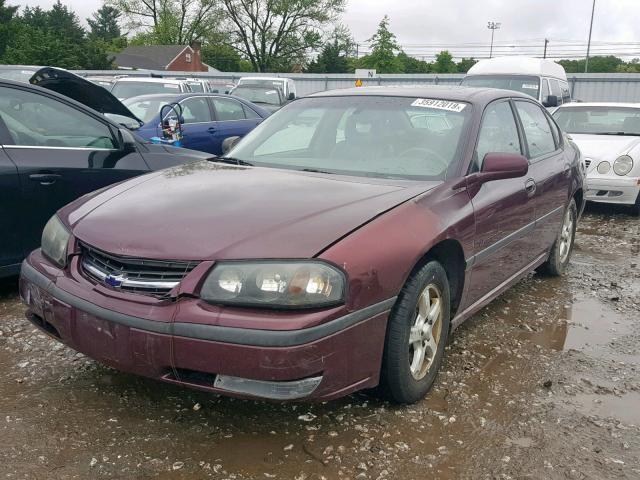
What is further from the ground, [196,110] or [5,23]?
[5,23]

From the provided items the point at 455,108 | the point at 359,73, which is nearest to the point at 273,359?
the point at 455,108

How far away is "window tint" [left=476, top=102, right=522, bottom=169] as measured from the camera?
12.2 feet

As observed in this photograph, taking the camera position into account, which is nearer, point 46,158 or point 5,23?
point 46,158

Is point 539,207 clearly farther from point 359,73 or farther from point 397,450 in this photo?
point 359,73

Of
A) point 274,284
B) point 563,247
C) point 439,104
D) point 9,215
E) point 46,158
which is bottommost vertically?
point 563,247

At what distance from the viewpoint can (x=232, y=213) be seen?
2.74m

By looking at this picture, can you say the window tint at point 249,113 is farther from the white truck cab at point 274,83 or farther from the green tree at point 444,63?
the green tree at point 444,63

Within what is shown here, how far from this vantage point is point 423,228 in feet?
9.39

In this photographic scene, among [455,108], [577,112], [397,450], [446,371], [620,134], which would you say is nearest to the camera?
[397,450]

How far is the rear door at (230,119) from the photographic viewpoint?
10031 mm

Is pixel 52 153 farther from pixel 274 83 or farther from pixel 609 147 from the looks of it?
pixel 274 83

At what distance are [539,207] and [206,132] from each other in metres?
6.57

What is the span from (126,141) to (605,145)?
20.9 feet

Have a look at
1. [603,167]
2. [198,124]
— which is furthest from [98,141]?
[603,167]
